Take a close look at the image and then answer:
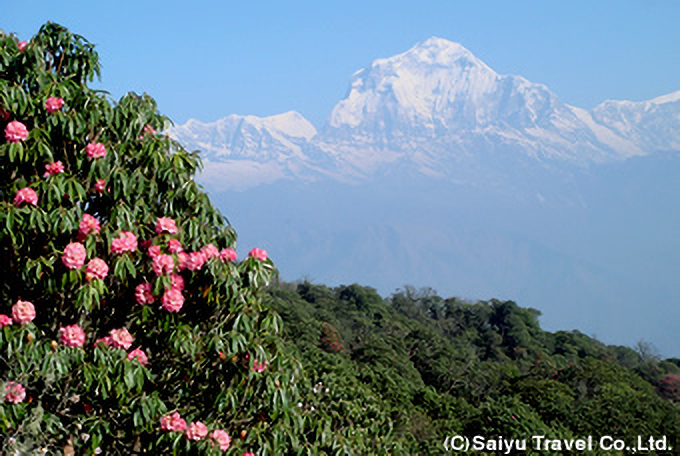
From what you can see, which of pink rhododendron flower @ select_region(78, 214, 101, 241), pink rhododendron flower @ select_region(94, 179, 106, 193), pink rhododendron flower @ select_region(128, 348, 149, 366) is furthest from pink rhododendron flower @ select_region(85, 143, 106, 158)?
pink rhododendron flower @ select_region(128, 348, 149, 366)

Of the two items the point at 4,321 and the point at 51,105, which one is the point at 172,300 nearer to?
the point at 4,321

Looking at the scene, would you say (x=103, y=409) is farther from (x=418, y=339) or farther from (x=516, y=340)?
(x=516, y=340)

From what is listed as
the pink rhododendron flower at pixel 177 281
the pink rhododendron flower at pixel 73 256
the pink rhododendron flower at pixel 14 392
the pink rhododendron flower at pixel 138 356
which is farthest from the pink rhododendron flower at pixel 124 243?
the pink rhododendron flower at pixel 14 392

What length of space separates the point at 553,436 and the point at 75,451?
10.5m

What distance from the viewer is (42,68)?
5.52m

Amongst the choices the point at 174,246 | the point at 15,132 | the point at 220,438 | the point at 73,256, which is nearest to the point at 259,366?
the point at 220,438

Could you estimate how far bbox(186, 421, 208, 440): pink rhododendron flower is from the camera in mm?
5273

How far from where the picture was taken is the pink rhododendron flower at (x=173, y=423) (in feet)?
17.4

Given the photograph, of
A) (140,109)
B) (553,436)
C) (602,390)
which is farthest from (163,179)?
(602,390)

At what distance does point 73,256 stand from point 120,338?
689mm

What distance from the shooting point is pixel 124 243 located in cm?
511

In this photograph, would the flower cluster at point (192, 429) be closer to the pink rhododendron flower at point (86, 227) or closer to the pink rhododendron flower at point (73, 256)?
the pink rhododendron flower at point (73, 256)

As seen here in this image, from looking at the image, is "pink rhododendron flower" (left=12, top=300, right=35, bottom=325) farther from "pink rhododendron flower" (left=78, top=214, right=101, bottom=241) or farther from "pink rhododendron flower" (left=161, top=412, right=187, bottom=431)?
"pink rhododendron flower" (left=161, top=412, right=187, bottom=431)

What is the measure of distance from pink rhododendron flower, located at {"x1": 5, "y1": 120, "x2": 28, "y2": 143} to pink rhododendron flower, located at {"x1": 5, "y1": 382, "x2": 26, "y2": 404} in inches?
65.4
